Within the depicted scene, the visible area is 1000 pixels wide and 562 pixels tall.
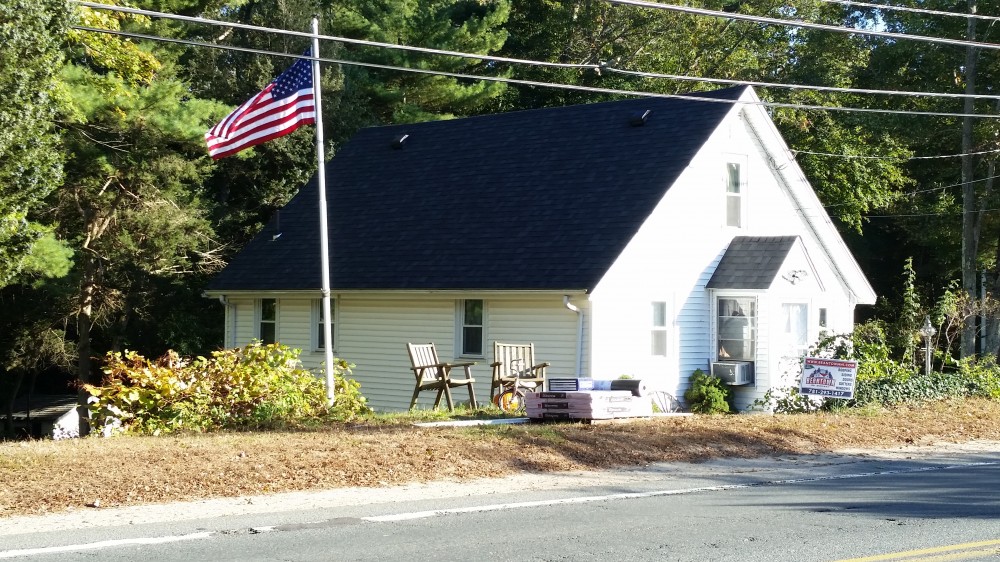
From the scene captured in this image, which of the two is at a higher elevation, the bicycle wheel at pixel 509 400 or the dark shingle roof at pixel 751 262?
the dark shingle roof at pixel 751 262

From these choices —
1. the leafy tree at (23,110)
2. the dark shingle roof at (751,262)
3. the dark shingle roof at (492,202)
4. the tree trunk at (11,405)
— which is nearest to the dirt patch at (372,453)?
the leafy tree at (23,110)

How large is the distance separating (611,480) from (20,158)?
27.2 feet

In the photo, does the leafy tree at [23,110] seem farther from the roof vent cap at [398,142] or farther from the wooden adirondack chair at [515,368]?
the roof vent cap at [398,142]

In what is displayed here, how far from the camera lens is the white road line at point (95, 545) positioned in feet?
28.0

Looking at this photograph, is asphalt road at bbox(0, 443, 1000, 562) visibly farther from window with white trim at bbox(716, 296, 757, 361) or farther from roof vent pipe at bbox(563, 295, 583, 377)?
window with white trim at bbox(716, 296, 757, 361)

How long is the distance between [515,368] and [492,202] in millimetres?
5120

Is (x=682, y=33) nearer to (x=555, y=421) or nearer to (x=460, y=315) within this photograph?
(x=460, y=315)

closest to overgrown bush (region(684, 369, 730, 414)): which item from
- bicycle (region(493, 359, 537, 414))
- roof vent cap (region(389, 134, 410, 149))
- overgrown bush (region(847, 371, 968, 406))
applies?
overgrown bush (region(847, 371, 968, 406))

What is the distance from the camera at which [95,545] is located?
8.86 m

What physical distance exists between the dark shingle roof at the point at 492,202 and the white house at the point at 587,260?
2.1 inches

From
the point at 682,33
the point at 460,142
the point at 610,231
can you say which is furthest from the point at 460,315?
the point at 682,33

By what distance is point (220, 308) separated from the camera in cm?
3388

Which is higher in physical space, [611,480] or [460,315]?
[460,315]

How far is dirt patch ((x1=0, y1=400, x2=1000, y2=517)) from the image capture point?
1120 centimetres
